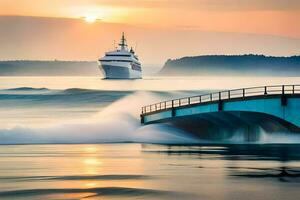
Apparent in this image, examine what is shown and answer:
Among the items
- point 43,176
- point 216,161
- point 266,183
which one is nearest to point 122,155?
point 216,161

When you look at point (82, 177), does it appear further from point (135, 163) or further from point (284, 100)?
point (284, 100)

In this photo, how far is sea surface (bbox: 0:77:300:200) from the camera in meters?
32.4

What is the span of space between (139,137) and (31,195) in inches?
1388

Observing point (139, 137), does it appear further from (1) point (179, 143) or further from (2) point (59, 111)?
(2) point (59, 111)

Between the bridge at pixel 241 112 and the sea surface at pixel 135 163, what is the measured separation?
102 centimetres

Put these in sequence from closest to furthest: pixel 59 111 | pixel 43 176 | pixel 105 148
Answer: pixel 43 176 → pixel 105 148 → pixel 59 111

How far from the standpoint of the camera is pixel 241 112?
206ft

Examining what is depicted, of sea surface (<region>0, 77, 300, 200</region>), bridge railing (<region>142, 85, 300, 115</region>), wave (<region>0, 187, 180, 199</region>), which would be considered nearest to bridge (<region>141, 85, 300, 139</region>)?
bridge railing (<region>142, 85, 300, 115</region>)

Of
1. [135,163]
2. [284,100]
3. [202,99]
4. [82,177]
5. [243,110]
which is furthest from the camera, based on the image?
[202,99]

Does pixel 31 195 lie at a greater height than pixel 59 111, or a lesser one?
lesser

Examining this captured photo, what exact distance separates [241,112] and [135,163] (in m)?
20.6

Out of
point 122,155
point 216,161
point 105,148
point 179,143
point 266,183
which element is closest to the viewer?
point 266,183

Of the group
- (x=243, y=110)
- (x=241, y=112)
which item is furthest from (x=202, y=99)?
(x=243, y=110)

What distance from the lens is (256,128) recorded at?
6538 centimetres
